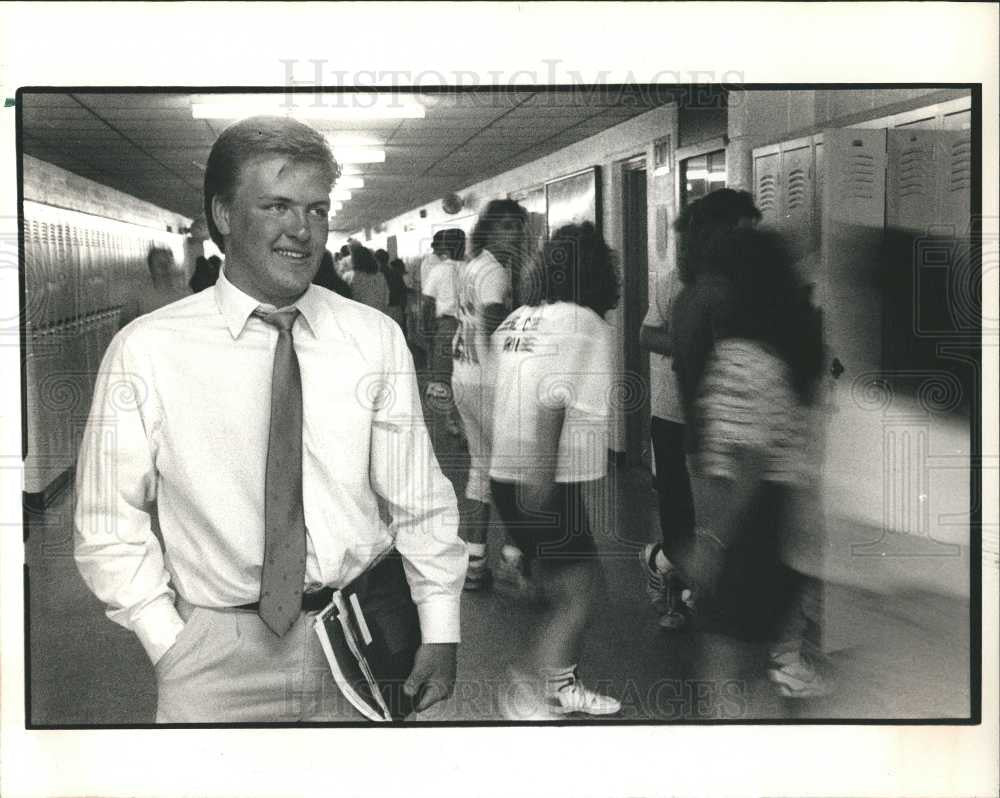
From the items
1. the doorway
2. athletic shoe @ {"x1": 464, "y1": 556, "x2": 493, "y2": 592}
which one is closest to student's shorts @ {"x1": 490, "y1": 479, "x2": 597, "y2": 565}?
athletic shoe @ {"x1": 464, "y1": 556, "x2": 493, "y2": 592}

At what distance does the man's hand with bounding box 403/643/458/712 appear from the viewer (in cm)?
366

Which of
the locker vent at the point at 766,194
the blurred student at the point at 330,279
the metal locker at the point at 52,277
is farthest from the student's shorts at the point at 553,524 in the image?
the metal locker at the point at 52,277

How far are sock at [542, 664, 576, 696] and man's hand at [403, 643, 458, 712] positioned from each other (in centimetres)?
26

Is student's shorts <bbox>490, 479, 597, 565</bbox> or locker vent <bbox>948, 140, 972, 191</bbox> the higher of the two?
locker vent <bbox>948, 140, 972, 191</bbox>

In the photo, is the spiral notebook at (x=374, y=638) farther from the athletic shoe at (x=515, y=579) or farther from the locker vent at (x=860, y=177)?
the locker vent at (x=860, y=177)

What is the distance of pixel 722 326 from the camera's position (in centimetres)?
360

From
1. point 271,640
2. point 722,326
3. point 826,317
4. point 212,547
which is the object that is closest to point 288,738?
point 271,640

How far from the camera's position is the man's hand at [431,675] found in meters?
3.66

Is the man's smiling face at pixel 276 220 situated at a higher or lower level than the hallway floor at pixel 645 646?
higher

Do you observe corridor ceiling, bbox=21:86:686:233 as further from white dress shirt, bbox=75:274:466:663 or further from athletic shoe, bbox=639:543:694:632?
athletic shoe, bbox=639:543:694:632

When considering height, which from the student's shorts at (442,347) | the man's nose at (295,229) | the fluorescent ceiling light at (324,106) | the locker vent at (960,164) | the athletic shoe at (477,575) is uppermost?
the fluorescent ceiling light at (324,106)

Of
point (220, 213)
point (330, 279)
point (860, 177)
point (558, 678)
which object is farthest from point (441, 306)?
point (860, 177)

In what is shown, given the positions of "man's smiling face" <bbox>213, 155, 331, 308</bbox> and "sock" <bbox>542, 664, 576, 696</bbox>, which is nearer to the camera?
"man's smiling face" <bbox>213, 155, 331, 308</bbox>

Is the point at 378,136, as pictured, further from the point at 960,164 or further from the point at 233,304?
the point at 960,164
